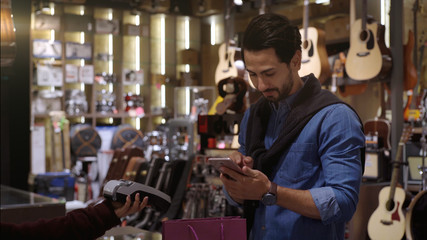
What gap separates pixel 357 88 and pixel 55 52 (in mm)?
5038

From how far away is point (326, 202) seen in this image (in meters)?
1.55

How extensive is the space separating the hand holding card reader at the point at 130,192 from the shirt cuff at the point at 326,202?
399mm

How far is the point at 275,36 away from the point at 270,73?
106 mm

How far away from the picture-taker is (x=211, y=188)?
11.9 ft

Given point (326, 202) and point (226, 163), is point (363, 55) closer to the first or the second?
point (326, 202)

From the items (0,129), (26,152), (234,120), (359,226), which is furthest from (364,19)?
(26,152)

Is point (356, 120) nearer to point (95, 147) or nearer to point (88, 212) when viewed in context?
point (88, 212)

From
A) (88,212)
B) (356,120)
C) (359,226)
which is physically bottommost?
(359,226)

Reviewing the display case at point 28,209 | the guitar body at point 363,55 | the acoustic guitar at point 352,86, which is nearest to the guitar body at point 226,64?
the acoustic guitar at point 352,86

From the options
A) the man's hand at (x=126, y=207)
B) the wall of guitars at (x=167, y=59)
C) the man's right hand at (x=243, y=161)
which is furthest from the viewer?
the wall of guitars at (x=167, y=59)

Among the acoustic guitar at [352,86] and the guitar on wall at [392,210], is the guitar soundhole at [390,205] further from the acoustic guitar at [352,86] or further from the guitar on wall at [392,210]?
the acoustic guitar at [352,86]

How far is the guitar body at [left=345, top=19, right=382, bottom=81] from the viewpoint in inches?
174

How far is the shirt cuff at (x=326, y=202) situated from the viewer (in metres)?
1.55

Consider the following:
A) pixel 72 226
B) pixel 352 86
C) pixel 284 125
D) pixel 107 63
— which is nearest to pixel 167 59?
pixel 107 63
